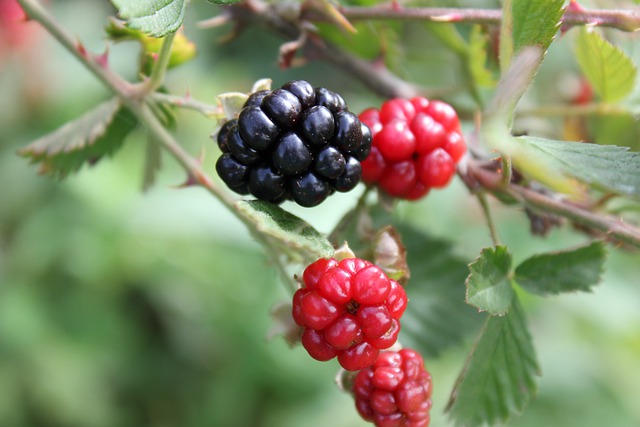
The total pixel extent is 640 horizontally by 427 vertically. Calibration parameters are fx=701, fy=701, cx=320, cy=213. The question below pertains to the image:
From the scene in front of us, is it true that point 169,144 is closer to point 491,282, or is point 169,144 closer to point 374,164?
point 374,164

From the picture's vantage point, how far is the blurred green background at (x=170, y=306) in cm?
242

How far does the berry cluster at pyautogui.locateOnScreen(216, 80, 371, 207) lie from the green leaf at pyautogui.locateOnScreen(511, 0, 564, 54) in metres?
0.24

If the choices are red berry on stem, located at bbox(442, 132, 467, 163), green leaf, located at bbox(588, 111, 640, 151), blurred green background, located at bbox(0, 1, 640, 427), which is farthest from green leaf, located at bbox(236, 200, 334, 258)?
blurred green background, located at bbox(0, 1, 640, 427)

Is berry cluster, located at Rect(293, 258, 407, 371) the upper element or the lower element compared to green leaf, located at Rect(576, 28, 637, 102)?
upper

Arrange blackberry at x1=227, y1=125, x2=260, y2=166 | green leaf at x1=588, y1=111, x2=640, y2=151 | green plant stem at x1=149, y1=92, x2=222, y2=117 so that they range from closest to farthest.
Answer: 1. blackberry at x1=227, y1=125, x2=260, y2=166
2. green plant stem at x1=149, y1=92, x2=222, y2=117
3. green leaf at x1=588, y1=111, x2=640, y2=151

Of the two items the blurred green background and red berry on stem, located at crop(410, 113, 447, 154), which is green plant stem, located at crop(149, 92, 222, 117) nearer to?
red berry on stem, located at crop(410, 113, 447, 154)

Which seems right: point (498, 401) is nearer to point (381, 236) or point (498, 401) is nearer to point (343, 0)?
point (381, 236)

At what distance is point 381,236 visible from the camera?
1.08 metres

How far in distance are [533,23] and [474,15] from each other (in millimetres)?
239

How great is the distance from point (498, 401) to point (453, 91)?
681 mm

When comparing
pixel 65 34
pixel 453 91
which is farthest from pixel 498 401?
pixel 65 34

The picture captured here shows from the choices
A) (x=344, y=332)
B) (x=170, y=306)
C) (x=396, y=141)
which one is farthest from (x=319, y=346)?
(x=170, y=306)

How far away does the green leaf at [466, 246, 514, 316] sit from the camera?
97 cm

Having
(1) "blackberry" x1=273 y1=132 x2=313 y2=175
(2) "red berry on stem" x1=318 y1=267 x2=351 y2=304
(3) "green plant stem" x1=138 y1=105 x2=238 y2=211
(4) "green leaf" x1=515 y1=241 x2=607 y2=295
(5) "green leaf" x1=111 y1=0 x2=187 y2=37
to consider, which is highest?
(5) "green leaf" x1=111 y1=0 x2=187 y2=37
